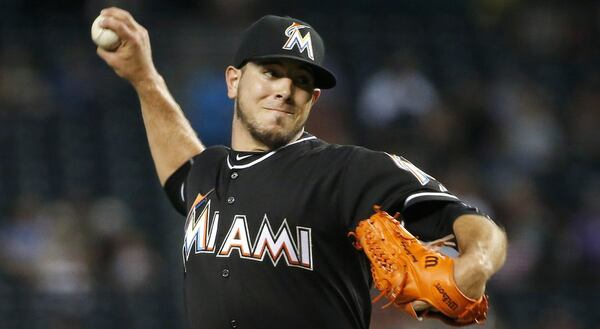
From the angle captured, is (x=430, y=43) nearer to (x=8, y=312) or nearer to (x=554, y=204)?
(x=554, y=204)

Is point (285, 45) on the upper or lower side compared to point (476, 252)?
upper

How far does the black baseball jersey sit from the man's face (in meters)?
0.09

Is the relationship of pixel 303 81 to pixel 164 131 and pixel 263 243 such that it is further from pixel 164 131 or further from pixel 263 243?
pixel 164 131

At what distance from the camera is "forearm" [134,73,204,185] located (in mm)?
3887

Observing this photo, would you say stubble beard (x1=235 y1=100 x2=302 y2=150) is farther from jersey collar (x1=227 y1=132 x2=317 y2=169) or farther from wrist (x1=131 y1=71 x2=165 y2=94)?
wrist (x1=131 y1=71 x2=165 y2=94)

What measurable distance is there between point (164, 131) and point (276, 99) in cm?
88

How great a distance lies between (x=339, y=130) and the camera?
895cm

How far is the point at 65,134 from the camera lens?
9.22 metres

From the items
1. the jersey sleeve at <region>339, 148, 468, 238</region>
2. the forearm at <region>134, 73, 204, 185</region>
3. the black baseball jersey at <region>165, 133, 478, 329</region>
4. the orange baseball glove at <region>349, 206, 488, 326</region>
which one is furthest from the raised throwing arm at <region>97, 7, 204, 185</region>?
the orange baseball glove at <region>349, 206, 488, 326</region>

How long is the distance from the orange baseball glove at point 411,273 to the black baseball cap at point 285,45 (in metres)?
0.59

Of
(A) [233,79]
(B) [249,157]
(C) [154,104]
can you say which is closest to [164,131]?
(C) [154,104]

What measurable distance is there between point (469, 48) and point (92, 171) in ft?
13.8

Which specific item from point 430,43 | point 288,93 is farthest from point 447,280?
point 430,43

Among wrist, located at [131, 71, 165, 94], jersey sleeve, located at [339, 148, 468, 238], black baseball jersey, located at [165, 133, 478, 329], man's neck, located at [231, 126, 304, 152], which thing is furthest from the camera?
wrist, located at [131, 71, 165, 94]
